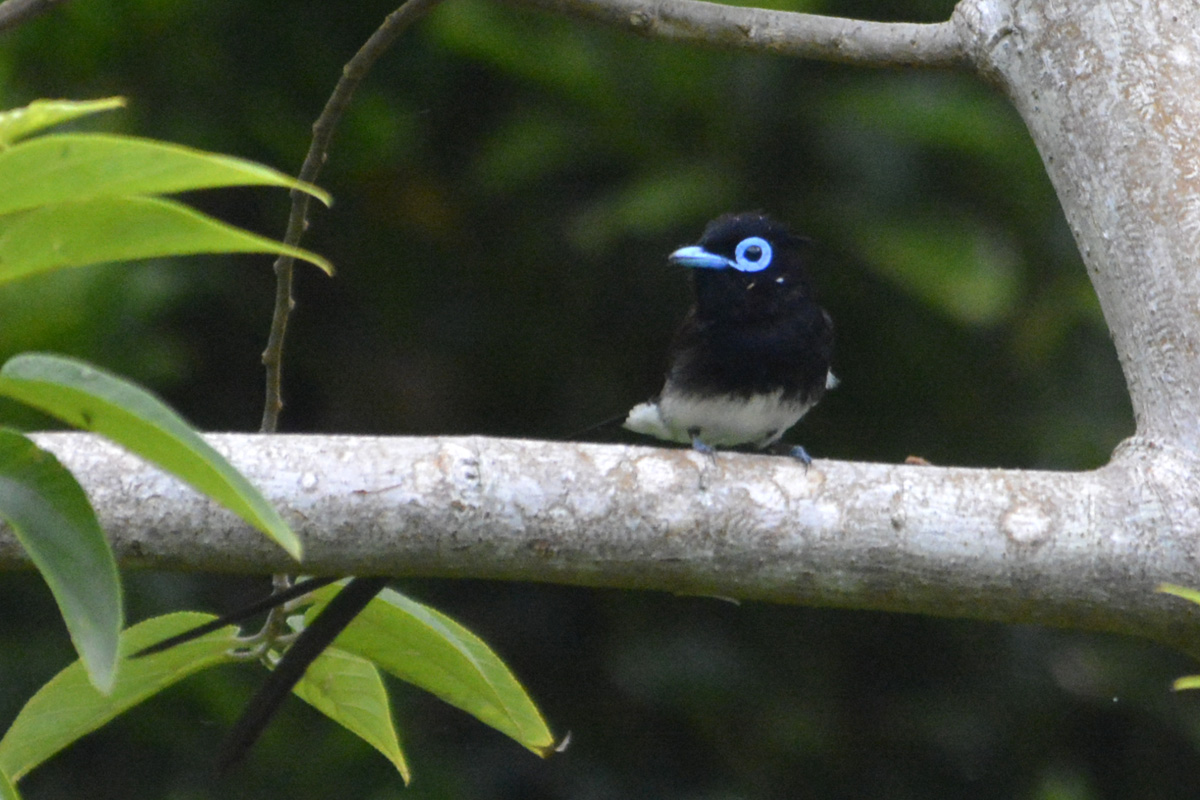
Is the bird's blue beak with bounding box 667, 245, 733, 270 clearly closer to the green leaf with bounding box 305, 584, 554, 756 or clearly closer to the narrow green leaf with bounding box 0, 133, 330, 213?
the green leaf with bounding box 305, 584, 554, 756

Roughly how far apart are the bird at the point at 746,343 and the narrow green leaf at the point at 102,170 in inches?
60.5

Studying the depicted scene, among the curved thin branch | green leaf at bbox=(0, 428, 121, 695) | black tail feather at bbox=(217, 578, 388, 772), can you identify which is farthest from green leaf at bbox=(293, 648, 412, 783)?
the curved thin branch

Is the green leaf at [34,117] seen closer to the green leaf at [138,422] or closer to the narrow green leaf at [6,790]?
the green leaf at [138,422]

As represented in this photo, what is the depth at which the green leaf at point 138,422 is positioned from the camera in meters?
0.72

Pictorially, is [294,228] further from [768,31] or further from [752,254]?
[752,254]

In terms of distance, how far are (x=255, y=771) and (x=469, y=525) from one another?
2088mm

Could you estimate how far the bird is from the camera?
2281mm

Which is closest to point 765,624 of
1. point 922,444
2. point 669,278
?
point 922,444

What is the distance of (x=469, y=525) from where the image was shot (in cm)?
127

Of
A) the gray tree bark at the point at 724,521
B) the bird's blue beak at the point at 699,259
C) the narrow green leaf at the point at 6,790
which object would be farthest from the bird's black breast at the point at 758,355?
the narrow green leaf at the point at 6,790

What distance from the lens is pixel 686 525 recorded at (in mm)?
1325

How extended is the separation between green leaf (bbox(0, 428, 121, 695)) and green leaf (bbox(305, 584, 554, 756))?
515mm

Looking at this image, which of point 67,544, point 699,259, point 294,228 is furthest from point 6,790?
point 699,259

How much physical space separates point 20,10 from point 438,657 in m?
0.89
